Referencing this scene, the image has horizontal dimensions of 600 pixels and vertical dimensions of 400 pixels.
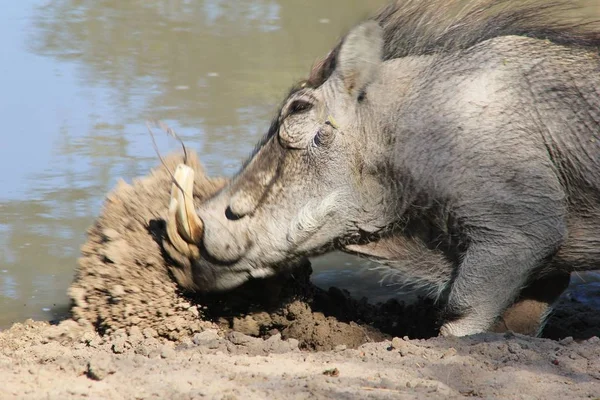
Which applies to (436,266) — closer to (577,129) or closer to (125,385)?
(577,129)

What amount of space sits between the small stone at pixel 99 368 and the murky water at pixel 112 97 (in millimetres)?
1620

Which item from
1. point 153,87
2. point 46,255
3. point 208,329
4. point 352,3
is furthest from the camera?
point 352,3

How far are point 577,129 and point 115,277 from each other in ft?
6.33

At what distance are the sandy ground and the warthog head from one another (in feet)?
0.87

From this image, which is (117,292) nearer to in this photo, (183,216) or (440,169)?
(183,216)

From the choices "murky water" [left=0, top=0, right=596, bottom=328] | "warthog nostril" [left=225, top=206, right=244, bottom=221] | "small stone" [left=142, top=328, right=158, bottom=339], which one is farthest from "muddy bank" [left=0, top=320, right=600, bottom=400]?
"murky water" [left=0, top=0, right=596, bottom=328]

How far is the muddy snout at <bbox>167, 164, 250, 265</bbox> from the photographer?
13.8 ft

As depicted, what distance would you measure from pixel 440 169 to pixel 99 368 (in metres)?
1.52

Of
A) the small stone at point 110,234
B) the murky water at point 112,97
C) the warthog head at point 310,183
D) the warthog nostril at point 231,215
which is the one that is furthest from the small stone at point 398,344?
the murky water at point 112,97

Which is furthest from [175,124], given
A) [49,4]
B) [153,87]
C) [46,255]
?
[49,4]

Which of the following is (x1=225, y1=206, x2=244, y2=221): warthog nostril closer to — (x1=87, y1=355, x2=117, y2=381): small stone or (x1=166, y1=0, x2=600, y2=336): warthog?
(x1=166, y1=0, x2=600, y2=336): warthog

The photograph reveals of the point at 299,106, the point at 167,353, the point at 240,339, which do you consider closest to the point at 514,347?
the point at 240,339

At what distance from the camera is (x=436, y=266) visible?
4305 mm

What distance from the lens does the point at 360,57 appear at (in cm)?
420
